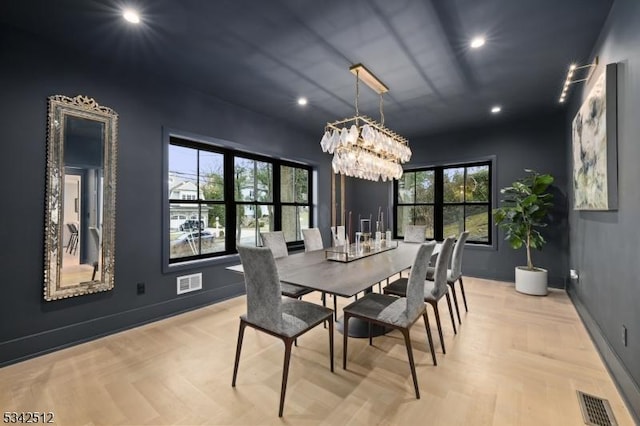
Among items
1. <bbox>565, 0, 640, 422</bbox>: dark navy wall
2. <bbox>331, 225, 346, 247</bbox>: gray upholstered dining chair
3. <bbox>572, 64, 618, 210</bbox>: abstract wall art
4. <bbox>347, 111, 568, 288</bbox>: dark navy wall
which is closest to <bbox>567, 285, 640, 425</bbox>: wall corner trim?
<bbox>565, 0, 640, 422</bbox>: dark navy wall

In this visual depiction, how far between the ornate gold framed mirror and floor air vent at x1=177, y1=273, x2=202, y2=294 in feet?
A: 2.36

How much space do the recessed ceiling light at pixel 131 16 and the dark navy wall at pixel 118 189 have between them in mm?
878

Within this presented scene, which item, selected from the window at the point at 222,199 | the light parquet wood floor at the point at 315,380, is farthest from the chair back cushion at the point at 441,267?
the window at the point at 222,199

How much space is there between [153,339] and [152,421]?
121 cm

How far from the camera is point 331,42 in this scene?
7.98 feet

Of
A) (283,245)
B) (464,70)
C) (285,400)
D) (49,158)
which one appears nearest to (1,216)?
(49,158)

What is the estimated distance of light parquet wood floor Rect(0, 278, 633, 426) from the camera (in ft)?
5.53

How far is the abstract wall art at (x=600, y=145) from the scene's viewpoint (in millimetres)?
2025

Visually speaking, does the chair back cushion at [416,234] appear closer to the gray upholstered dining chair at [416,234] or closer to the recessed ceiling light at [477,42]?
the gray upholstered dining chair at [416,234]

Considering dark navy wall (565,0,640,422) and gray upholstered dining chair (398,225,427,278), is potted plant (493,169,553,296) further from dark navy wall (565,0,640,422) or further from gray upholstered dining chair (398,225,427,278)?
dark navy wall (565,0,640,422)

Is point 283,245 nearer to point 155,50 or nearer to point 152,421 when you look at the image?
point 152,421

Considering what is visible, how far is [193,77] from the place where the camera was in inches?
122

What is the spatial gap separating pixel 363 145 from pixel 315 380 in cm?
218

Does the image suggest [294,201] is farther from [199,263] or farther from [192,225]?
[199,263]
